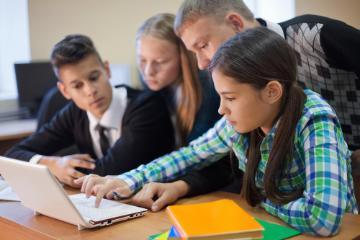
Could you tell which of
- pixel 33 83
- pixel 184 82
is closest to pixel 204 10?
pixel 184 82

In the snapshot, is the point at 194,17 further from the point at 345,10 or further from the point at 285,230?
the point at 345,10

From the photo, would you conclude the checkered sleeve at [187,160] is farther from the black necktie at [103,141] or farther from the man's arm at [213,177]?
the black necktie at [103,141]

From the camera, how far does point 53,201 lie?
119 centimetres

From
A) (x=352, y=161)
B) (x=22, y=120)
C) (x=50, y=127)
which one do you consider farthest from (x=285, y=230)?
(x=22, y=120)

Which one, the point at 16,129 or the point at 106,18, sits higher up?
the point at 106,18

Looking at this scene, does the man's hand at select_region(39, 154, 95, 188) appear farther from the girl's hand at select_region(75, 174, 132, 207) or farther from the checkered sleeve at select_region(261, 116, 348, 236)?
the checkered sleeve at select_region(261, 116, 348, 236)

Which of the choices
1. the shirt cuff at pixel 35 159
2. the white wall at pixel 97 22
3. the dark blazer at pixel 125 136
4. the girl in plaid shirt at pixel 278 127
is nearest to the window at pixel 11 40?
the white wall at pixel 97 22

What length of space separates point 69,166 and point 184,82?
481mm

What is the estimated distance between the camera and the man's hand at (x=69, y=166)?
163 cm

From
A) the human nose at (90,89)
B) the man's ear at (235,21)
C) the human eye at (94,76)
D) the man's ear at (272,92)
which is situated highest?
the man's ear at (235,21)

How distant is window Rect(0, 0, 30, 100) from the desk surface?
28 cm

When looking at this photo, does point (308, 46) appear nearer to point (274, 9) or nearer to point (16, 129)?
point (16, 129)

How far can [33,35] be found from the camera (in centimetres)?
344

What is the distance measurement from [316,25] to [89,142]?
0.93m
